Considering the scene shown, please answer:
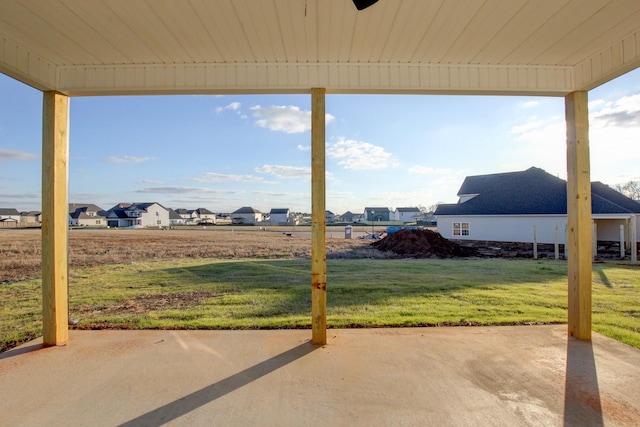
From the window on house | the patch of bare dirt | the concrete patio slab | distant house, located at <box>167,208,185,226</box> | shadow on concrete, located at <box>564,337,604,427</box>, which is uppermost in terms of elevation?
distant house, located at <box>167,208,185,226</box>

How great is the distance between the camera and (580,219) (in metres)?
3.59

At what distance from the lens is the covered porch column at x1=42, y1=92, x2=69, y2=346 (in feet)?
11.3

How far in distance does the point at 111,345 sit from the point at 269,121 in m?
8.11

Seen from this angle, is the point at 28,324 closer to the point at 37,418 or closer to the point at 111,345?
the point at 111,345

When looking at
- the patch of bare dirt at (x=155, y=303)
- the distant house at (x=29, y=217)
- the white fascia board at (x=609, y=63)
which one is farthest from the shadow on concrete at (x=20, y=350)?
the distant house at (x=29, y=217)

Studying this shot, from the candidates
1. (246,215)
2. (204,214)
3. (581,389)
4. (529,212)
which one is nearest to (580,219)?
(581,389)

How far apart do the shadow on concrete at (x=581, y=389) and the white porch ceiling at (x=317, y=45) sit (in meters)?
2.90

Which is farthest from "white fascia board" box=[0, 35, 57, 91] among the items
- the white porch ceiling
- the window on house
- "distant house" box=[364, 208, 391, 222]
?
"distant house" box=[364, 208, 391, 222]

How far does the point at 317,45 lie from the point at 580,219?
3.49m

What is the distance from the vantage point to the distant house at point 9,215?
5181cm

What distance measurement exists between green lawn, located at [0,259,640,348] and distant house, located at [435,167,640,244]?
10574 mm

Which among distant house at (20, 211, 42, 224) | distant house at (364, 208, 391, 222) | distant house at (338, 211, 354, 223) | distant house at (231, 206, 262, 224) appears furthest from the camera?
distant house at (338, 211, 354, 223)

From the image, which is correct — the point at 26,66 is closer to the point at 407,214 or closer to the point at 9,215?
the point at 407,214

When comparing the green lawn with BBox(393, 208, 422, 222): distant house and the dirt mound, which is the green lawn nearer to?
the dirt mound
